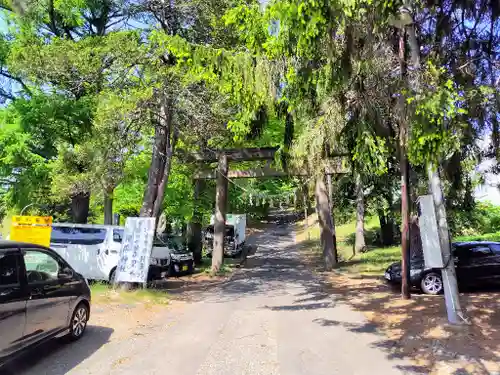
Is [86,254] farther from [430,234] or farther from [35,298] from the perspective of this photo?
[430,234]

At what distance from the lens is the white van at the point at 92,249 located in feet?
42.9

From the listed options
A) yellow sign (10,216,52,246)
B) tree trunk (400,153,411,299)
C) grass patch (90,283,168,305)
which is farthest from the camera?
grass patch (90,283,168,305)

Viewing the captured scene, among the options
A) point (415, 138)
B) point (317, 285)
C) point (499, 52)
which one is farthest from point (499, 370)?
point (317, 285)

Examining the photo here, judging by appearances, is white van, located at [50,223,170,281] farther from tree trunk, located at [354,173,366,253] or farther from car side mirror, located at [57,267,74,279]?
tree trunk, located at [354,173,366,253]

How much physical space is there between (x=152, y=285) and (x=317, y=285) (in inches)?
208

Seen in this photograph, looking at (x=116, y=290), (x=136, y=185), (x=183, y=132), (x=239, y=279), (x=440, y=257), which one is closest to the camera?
(x=440, y=257)

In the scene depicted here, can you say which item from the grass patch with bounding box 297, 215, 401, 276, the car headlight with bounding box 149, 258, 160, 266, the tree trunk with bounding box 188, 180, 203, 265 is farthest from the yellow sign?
the grass patch with bounding box 297, 215, 401, 276

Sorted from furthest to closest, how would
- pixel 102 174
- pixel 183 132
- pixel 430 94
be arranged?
pixel 102 174, pixel 183 132, pixel 430 94

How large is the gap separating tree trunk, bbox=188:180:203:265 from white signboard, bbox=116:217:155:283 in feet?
28.0

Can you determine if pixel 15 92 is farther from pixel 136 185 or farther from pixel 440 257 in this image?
pixel 440 257

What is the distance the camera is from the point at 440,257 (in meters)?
7.76

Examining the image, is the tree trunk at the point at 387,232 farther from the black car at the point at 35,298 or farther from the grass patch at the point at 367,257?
the black car at the point at 35,298

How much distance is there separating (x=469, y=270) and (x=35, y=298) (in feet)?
34.7

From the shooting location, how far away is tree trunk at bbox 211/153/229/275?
58.6 ft
